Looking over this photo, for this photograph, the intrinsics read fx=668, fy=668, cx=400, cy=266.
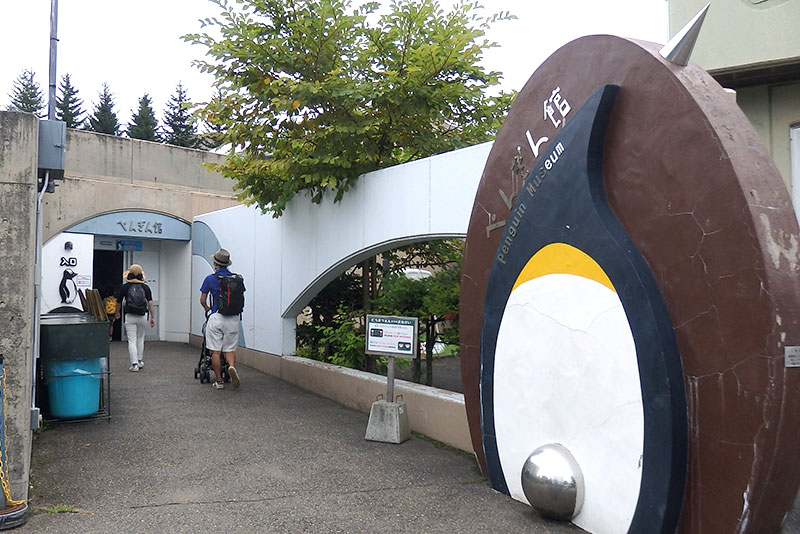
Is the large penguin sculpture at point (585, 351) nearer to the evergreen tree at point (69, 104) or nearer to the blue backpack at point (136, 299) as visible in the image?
the blue backpack at point (136, 299)

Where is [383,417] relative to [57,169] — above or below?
below

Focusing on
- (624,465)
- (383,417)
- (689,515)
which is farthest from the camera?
(383,417)

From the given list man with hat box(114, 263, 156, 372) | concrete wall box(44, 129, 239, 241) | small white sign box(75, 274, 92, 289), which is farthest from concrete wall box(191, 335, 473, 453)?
concrete wall box(44, 129, 239, 241)

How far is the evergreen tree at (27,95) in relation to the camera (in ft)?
163

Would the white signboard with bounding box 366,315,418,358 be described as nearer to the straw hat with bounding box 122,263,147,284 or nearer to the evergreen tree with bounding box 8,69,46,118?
the straw hat with bounding box 122,263,147,284

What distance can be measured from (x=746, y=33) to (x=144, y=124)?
49335mm

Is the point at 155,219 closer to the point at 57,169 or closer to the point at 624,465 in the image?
the point at 57,169

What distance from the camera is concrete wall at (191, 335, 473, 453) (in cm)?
621

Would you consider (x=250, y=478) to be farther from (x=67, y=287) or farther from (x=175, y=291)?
(x=175, y=291)

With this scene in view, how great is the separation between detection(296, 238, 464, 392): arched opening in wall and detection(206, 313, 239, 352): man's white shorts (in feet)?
4.20

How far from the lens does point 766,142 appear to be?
5.64 m

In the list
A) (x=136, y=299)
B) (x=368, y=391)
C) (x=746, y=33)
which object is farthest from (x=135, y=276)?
(x=746, y=33)

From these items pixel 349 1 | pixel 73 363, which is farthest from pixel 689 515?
pixel 349 1

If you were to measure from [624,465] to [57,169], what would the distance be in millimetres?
4678
